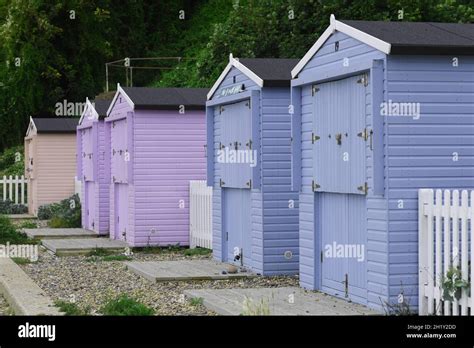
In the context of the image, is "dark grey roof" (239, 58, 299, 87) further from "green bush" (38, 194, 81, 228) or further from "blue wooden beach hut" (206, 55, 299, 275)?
"green bush" (38, 194, 81, 228)

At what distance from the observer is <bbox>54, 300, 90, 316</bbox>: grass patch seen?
11.2 metres

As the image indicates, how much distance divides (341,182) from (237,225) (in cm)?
448

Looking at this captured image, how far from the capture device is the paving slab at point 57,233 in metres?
22.8

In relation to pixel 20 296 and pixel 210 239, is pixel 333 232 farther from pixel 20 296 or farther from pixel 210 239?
pixel 210 239

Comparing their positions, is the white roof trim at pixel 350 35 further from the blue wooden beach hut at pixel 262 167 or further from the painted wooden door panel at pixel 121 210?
the painted wooden door panel at pixel 121 210

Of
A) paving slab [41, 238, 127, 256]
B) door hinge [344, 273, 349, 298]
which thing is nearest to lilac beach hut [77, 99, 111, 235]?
paving slab [41, 238, 127, 256]

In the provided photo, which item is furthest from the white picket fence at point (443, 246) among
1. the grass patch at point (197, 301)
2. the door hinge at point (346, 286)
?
the grass patch at point (197, 301)

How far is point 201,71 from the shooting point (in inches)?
1328

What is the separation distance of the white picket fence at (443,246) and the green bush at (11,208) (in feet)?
75.4

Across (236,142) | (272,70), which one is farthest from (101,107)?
(272,70)

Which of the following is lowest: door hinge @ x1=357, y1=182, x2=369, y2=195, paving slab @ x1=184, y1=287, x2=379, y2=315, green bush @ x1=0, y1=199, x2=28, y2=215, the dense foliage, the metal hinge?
paving slab @ x1=184, y1=287, x2=379, y2=315

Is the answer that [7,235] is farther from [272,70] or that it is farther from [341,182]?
[341,182]

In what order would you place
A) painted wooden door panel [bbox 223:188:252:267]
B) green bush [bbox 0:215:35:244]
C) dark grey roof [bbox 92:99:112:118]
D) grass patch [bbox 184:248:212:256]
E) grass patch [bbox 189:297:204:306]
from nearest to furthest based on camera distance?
grass patch [bbox 189:297:204:306] → painted wooden door panel [bbox 223:188:252:267] → grass patch [bbox 184:248:212:256] → green bush [bbox 0:215:35:244] → dark grey roof [bbox 92:99:112:118]

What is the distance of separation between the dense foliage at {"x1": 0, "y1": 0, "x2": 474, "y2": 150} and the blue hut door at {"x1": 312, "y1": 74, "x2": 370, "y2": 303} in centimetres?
1627
